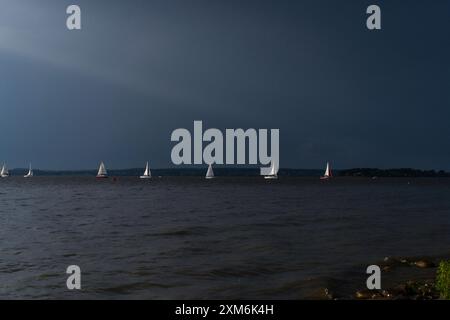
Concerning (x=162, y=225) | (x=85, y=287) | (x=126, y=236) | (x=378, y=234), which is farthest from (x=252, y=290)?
(x=162, y=225)

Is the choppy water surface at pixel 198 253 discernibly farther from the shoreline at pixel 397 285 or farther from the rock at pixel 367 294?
the rock at pixel 367 294

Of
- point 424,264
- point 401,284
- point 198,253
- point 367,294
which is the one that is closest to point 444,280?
point 367,294

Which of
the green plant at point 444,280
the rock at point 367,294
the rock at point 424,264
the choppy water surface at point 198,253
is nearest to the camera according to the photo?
the green plant at point 444,280

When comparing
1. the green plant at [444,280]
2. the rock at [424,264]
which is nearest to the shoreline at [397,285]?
the rock at [424,264]

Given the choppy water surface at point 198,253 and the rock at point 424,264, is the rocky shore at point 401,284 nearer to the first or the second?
the rock at point 424,264

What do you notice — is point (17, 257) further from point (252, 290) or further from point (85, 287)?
point (252, 290)

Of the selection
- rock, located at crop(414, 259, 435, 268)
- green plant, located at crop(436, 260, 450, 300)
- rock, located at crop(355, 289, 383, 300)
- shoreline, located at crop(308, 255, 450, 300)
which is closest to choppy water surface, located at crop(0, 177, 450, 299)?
shoreline, located at crop(308, 255, 450, 300)

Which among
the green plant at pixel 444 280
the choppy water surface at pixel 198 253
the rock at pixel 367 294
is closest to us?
the green plant at pixel 444 280

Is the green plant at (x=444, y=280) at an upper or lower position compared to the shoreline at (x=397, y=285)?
upper

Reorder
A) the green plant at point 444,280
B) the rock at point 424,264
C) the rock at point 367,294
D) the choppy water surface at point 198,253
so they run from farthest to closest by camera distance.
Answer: the rock at point 424,264 → the choppy water surface at point 198,253 → the rock at point 367,294 → the green plant at point 444,280

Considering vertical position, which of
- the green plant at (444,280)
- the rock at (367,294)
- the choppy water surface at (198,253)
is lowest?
the choppy water surface at (198,253)

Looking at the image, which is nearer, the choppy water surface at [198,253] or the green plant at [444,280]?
the green plant at [444,280]
